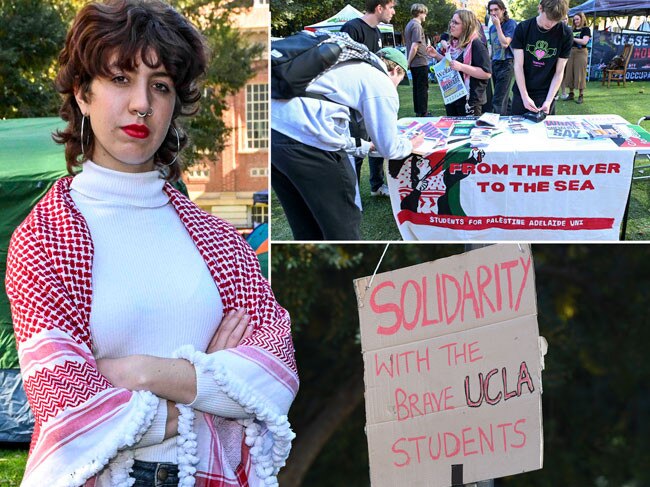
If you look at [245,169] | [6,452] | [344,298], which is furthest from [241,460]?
[245,169]

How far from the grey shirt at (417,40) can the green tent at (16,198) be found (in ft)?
7.16

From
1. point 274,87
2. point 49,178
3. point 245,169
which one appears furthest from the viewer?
point 245,169

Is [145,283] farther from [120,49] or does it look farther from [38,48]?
[38,48]

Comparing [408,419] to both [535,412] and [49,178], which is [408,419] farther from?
[49,178]

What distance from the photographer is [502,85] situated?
3.19m

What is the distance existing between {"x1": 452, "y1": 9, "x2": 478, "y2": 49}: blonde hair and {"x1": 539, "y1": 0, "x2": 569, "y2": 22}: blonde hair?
222 mm

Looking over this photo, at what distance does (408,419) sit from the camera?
2068 mm

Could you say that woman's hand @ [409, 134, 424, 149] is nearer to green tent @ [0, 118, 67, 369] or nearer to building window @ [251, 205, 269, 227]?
green tent @ [0, 118, 67, 369]

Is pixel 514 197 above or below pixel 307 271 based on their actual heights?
above

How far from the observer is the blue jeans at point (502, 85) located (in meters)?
3.12

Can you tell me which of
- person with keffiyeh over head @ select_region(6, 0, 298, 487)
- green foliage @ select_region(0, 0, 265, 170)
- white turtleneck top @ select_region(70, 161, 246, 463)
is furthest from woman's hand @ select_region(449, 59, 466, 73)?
green foliage @ select_region(0, 0, 265, 170)

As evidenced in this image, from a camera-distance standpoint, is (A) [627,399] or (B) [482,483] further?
(A) [627,399]

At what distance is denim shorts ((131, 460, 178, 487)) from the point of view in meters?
1.38

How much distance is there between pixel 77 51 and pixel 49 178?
3179mm
